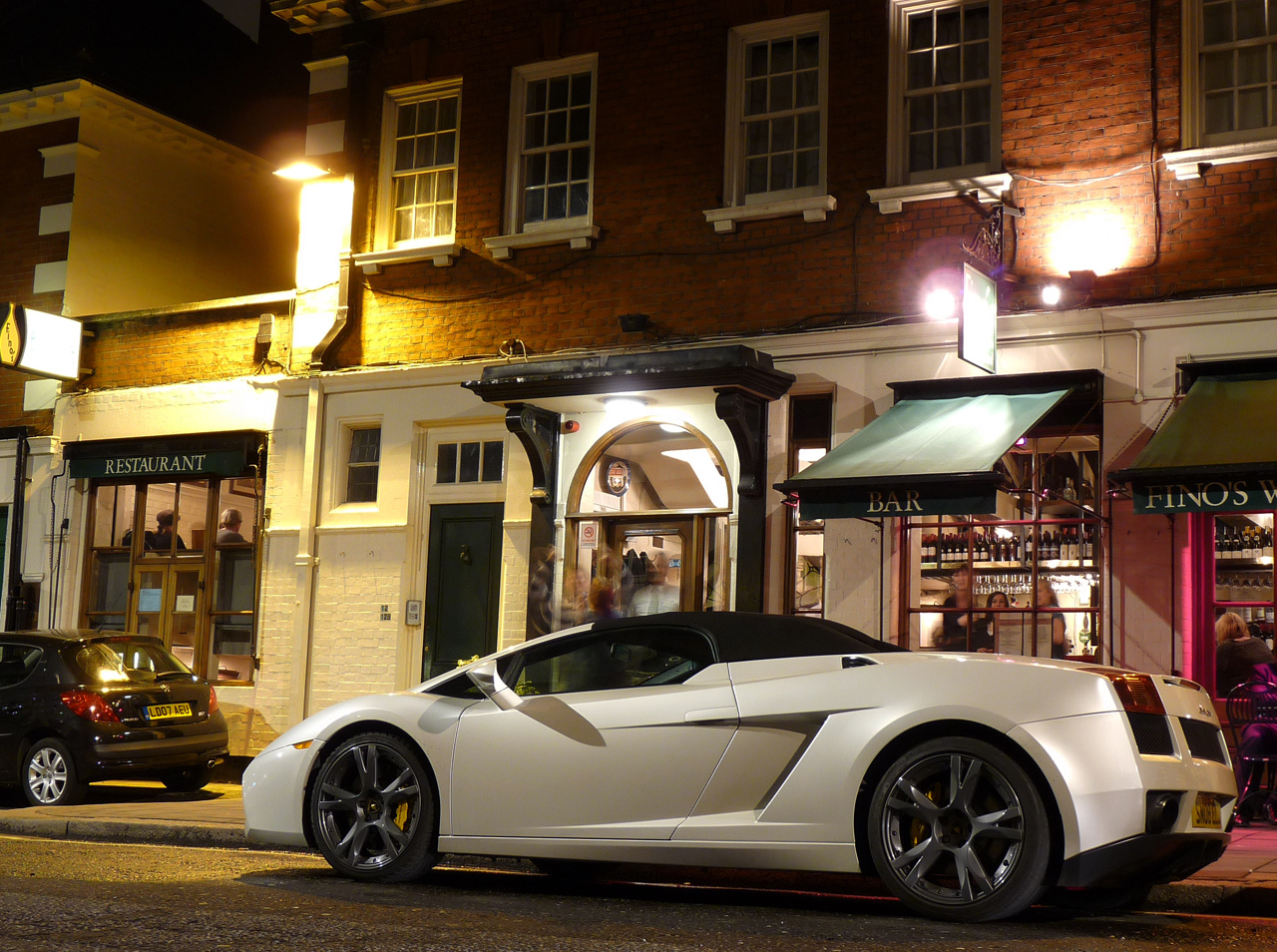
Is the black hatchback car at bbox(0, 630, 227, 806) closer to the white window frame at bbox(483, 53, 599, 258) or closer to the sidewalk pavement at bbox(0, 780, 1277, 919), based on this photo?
the sidewalk pavement at bbox(0, 780, 1277, 919)

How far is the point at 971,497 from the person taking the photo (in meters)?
10.0

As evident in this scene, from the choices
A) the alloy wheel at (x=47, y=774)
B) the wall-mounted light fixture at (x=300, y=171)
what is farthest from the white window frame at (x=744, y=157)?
the alloy wheel at (x=47, y=774)

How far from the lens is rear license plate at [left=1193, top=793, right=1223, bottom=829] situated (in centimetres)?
572

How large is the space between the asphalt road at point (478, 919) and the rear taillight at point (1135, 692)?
0.88 metres

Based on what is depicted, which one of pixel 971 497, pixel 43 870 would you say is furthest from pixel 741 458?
pixel 43 870

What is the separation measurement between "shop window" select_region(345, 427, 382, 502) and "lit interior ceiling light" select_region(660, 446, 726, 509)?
3.48 m

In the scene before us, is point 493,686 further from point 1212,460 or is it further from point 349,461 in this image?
point 349,461

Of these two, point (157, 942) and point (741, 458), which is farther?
point (741, 458)

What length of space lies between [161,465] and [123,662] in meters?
3.72

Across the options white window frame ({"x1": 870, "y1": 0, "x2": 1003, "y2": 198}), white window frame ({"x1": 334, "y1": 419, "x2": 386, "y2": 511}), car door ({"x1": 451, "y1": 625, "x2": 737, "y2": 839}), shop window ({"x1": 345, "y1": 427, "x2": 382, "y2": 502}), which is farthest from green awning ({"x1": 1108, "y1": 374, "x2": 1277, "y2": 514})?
shop window ({"x1": 345, "y1": 427, "x2": 382, "y2": 502})

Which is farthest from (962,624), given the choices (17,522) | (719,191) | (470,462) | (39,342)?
(17,522)

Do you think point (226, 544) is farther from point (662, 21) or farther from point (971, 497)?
point (971, 497)

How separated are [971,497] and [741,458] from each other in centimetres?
277

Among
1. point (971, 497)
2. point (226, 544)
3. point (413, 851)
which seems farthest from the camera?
point (226, 544)
